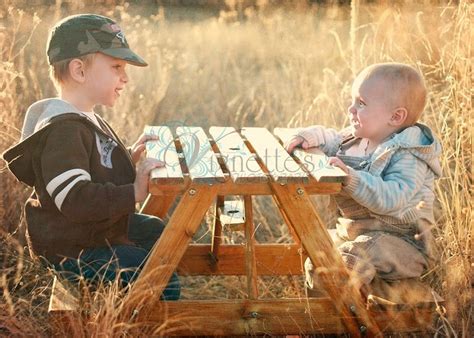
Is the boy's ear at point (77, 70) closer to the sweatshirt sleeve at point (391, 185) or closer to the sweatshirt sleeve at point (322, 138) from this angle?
the sweatshirt sleeve at point (322, 138)

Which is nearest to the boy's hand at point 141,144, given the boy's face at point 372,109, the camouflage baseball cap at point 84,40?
the camouflage baseball cap at point 84,40

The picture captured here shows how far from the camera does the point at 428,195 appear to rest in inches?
137

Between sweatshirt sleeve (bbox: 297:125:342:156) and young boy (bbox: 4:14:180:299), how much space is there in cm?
79

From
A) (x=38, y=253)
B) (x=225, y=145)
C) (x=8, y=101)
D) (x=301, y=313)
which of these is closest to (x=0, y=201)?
(x=8, y=101)

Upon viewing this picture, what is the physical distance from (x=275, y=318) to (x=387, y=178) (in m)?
0.73

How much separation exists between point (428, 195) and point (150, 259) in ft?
3.98

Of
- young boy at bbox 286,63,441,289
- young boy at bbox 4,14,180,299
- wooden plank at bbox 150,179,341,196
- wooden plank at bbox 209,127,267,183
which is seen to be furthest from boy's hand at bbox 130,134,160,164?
wooden plank at bbox 150,179,341,196

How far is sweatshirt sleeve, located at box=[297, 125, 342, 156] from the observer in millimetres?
3740

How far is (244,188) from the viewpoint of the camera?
3.09 metres

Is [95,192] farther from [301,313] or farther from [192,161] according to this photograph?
[301,313]

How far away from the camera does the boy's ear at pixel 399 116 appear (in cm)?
358

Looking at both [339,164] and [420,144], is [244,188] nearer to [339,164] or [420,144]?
[339,164]

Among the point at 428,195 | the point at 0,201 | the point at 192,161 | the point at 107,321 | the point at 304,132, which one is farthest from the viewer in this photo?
the point at 0,201

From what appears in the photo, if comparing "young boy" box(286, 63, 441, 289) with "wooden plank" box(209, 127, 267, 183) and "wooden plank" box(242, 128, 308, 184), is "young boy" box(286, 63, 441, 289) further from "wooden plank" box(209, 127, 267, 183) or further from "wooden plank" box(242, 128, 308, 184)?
"wooden plank" box(209, 127, 267, 183)
